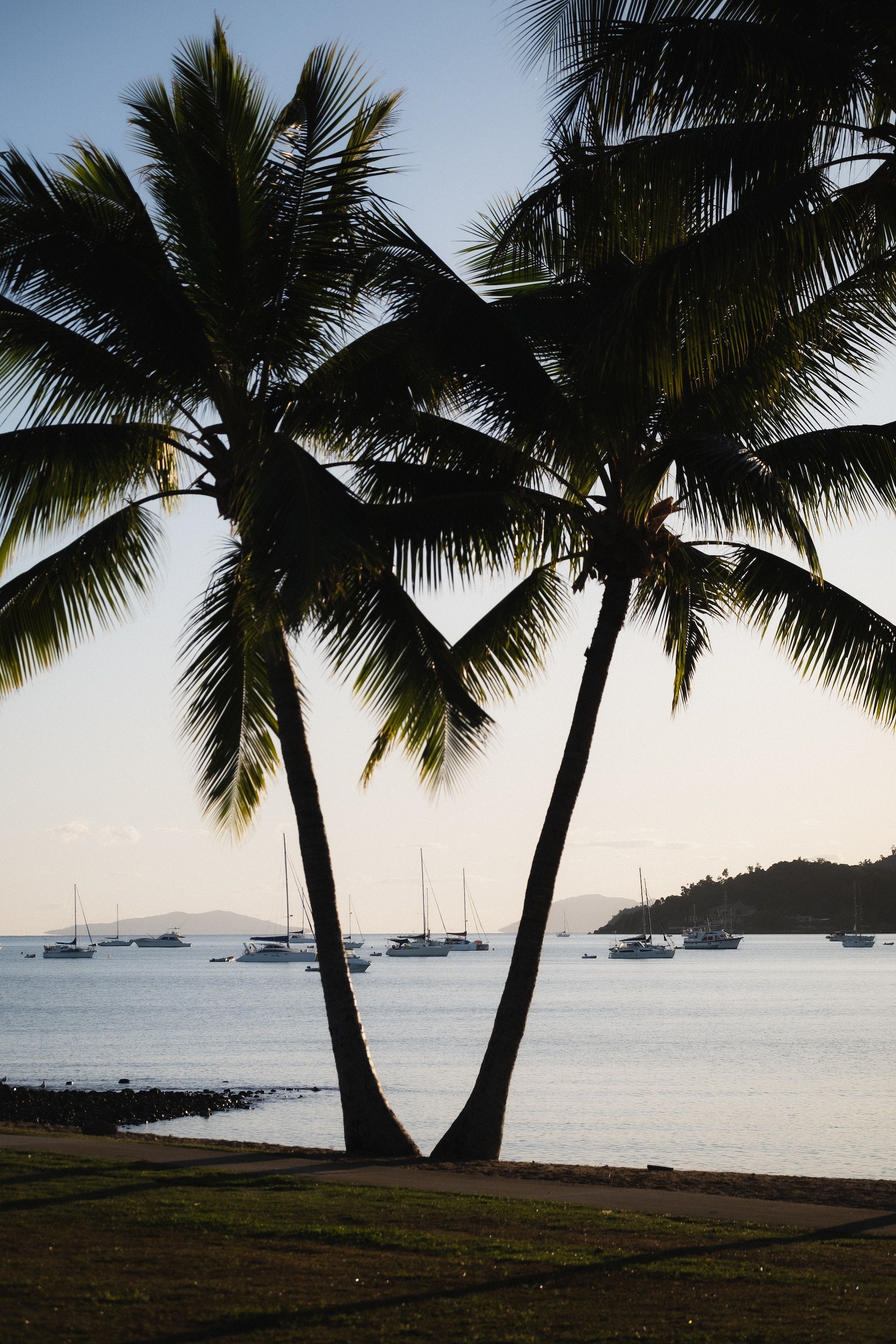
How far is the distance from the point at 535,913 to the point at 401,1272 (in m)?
6.86

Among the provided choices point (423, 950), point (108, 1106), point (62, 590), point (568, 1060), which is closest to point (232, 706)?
point (62, 590)

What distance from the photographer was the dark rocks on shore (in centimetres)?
2580

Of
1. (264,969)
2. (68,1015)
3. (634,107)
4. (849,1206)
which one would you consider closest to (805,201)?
(634,107)

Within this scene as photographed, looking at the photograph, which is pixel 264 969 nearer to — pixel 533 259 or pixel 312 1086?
pixel 312 1086

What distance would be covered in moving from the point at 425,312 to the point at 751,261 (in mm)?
4606

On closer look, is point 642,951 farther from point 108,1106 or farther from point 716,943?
point 108,1106

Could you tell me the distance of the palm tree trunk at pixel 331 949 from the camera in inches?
554

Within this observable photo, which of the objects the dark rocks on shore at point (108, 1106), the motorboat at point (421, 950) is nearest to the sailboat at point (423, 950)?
the motorboat at point (421, 950)

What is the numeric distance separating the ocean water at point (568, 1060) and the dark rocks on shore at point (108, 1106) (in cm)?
81

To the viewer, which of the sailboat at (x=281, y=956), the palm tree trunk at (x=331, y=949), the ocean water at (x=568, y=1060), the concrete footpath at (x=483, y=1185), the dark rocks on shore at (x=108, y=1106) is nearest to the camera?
the concrete footpath at (x=483, y=1185)

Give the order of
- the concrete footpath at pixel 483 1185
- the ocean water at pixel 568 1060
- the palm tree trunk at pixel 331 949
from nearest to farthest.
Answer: the concrete footpath at pixel 483 1185 → the palm tree trunk at pixel 331 949 → the ocean water at pixel 568 1060

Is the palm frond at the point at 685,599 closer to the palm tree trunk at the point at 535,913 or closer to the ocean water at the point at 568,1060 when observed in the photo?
the palm tree trunk at the point at 535,913

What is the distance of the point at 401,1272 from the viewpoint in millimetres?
7816

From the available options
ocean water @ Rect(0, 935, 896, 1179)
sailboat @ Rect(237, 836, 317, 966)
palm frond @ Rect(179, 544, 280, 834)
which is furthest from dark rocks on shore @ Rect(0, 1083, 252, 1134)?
sailboat @ Rect(237, 836, 317, 966)
